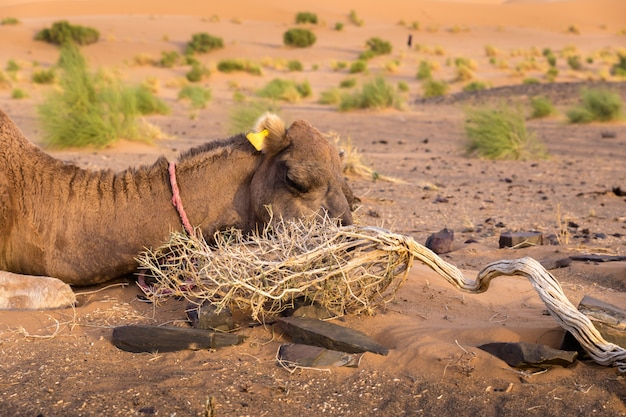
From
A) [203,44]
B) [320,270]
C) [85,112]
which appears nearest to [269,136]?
[320,270]

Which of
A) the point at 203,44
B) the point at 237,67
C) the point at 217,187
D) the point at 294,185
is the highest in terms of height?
the point at 294,185

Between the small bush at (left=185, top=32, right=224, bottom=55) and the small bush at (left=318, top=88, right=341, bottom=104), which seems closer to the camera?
the small bush at (left=318, top=88, right=341, bottom=104)

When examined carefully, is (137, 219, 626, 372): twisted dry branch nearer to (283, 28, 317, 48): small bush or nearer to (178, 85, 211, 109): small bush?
(178, 85, 211, 109): small bush

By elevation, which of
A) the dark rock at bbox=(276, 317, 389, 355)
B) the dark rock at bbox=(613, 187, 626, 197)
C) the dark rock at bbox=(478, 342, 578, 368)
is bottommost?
the dark rock at bbox=(613, 187, 626, 197)

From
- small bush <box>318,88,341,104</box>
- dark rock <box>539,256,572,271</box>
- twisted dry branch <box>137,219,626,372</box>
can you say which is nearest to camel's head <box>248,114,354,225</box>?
twisted dry branch <box>137,219,626,372</box>

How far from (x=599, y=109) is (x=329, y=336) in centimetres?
1877

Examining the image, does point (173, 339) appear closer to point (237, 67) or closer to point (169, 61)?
point (237, 67)

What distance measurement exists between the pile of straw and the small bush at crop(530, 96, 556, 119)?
19563 millimetres

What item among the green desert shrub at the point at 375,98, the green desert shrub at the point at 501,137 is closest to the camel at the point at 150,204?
the green desert shrub at the point at 501,137

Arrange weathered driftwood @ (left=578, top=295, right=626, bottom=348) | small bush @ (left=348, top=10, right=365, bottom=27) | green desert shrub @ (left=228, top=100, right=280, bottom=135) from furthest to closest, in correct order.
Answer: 1. small bush @ (left=348, top=10, right=365, bottom=27)
2. green desert shrub @ (left=228, top=100, right=280, bottom=135)
3. weathered driftwood @ (left=578, top=295, right=626, bottom=348)

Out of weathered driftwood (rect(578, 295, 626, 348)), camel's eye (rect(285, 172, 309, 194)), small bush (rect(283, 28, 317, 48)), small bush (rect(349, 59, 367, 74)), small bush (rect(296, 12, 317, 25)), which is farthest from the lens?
small bush (rect(296, 12, 317, 25))

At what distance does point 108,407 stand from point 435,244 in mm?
4420

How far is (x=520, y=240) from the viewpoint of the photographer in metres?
7.92

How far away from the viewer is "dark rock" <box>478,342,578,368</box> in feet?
14.0
